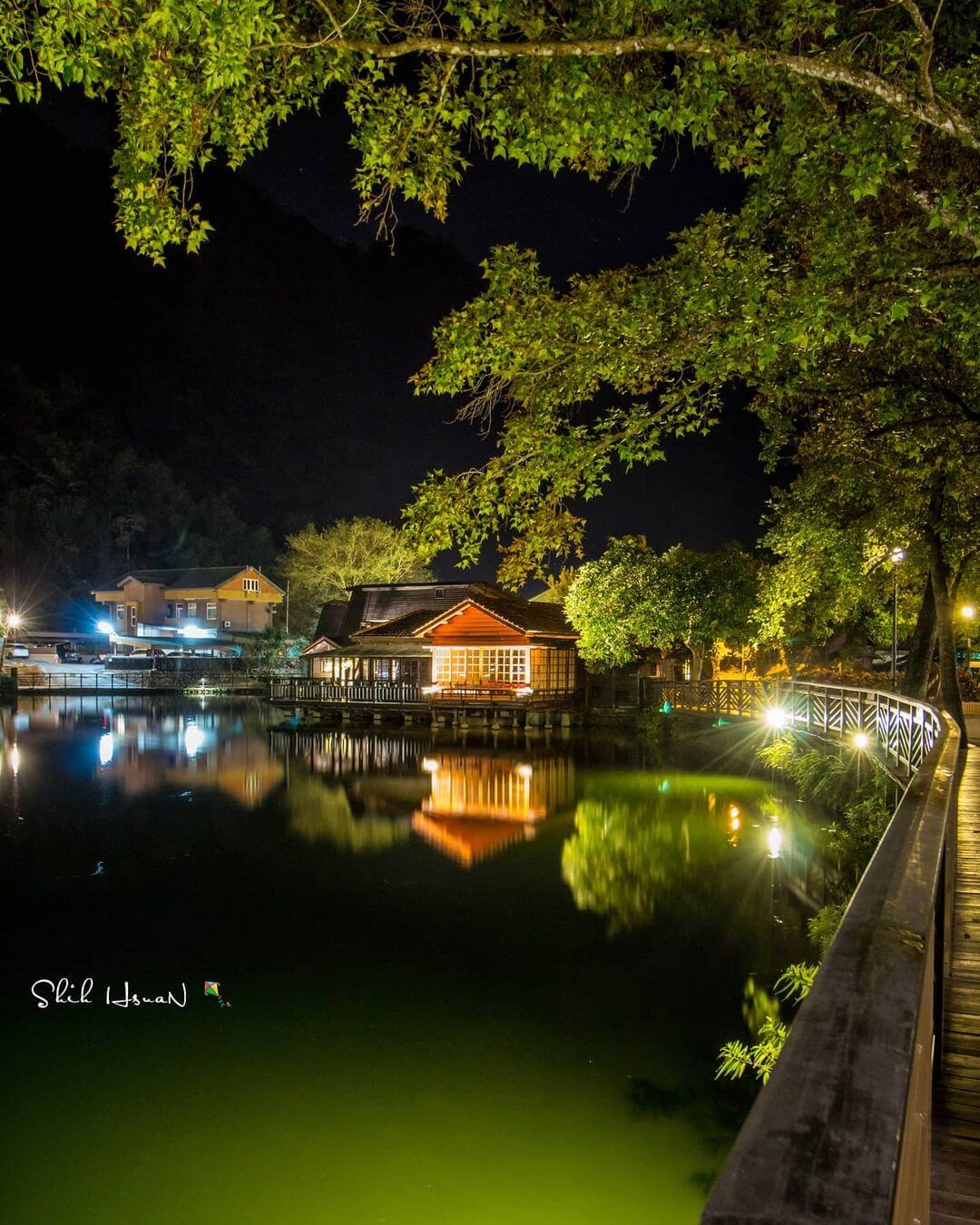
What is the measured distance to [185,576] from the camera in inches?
2854

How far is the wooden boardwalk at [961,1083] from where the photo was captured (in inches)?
129

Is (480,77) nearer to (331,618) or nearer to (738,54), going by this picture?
(738,54)

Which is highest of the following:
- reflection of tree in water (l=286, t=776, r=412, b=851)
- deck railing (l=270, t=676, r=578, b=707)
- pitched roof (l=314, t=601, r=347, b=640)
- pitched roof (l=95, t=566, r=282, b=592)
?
pitched roof (l=95, t=566, r=282, b=592)

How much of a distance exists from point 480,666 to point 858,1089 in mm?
38949

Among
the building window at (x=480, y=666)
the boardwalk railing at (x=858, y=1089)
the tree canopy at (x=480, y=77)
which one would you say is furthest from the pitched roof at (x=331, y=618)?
the boardwalk railing at (x=858, y=1089)

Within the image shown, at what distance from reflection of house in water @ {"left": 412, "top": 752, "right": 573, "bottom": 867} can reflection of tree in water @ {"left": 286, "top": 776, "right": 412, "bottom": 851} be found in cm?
71

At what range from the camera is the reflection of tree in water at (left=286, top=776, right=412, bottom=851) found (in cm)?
1891

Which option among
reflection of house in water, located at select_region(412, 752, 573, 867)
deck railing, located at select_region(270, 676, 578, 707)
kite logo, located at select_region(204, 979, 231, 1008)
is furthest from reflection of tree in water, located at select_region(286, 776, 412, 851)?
deck railing, located at select_region(270, 676, 578, 707)

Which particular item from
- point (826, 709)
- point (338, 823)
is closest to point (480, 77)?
point (338, 823)

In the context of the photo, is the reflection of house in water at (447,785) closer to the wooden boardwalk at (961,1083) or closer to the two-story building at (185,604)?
the wooden boardwalk at (961,1083)

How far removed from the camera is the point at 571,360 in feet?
30.0

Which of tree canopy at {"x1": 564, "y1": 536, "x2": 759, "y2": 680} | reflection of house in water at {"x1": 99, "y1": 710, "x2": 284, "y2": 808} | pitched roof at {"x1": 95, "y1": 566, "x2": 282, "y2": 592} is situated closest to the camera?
reflection of house in water at {"x1": 99, "y1": 710, "x2": 284, "y2": 808}

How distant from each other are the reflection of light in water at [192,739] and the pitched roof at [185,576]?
105 ft

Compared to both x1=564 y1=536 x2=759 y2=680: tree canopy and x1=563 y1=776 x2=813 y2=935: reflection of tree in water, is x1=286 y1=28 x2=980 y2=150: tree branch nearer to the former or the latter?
x1=563 y1=776 x2=813 y2=935: reflection of tree in water
